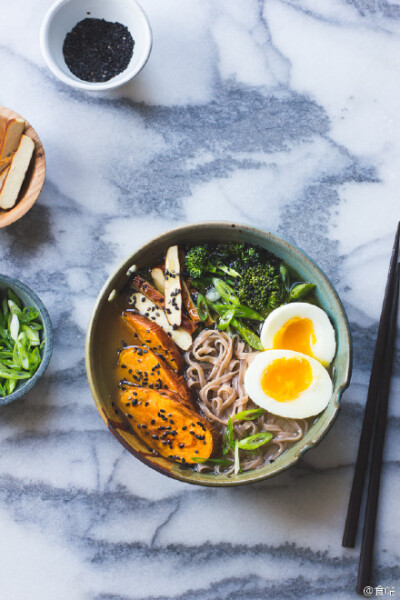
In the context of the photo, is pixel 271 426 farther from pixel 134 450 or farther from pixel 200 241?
pixel 200 241

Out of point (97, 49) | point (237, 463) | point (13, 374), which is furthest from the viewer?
point (97, 49)

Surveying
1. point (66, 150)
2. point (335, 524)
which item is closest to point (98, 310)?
point (66, 150)

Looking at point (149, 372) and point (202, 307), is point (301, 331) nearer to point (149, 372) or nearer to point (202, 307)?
point (202, 307)

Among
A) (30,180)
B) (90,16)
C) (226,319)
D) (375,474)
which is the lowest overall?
(375,474)

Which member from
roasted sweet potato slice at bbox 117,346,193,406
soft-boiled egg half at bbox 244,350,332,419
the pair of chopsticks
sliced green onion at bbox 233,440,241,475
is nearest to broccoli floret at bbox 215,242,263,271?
soft-boiled egg half at bbox 244,350,332,419

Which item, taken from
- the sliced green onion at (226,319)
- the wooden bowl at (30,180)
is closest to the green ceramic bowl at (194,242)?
the sliced green onion at (226,319)

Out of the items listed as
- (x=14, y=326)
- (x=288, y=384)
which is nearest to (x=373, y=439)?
(x=288, y=384)

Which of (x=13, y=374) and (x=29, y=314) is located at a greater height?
(x=29, y=314)
